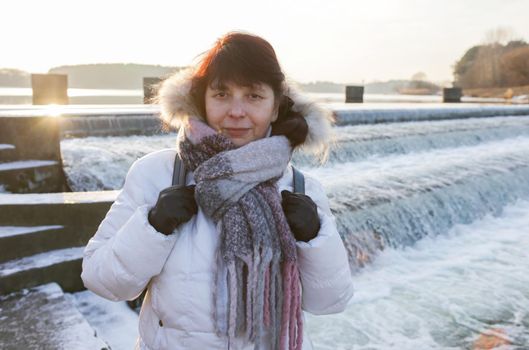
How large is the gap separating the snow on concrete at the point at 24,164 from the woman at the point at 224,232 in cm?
356

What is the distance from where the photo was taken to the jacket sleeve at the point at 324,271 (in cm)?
157

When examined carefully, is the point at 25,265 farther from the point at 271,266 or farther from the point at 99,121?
the point at 99,121

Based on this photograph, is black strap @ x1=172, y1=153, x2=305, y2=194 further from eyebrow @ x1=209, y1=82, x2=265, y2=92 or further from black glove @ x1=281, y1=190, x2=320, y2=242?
eyebrow @ x1=209, y1=82, x2=265, y2=92

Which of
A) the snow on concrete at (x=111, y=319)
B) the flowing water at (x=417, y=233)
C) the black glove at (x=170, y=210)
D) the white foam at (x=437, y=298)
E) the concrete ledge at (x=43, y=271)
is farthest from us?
the flowing water at (x=417, y=233)

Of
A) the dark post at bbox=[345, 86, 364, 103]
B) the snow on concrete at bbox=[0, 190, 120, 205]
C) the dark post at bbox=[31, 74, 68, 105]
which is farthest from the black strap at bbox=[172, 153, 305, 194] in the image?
the dark post at bbox=[345, 86, 364, 103]

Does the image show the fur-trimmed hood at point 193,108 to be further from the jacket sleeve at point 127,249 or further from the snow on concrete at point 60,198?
the snow on concrete at point 60,198

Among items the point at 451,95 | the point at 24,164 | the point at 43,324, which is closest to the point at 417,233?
the point at 24,164

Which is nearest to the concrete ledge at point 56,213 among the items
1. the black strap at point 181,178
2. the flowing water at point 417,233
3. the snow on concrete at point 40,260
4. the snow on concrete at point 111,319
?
the snow on concrete at point 40,260

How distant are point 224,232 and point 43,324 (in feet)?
5.13

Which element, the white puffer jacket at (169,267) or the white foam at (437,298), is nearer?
the white puffer jacket at (169,267)

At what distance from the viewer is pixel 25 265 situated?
320cm

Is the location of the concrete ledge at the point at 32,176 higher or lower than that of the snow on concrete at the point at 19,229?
higher

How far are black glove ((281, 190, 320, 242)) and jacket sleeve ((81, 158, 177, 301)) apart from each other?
35cm

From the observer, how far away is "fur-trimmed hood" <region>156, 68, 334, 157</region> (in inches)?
65.6
